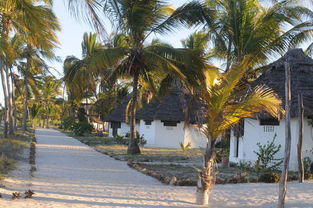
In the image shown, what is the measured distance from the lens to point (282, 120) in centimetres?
1253

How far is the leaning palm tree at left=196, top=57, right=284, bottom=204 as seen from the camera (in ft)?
22.5

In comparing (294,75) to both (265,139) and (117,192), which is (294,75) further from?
(117,192)

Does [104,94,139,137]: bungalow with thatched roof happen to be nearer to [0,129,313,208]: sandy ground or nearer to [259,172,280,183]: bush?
[0,129,313,208]: sandy ground

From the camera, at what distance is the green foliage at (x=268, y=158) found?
39.3 feet

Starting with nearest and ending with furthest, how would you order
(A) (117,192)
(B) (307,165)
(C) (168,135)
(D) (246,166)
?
(A) (117,192), (B) (307,165), (D) (246,166), (C) (168,135)

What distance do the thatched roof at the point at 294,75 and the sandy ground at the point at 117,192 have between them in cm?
431

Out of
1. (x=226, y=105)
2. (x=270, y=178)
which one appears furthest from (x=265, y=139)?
(x=226, y=105)

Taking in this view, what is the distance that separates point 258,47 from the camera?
14133 millimetres

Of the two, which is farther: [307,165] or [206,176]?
[307,165]

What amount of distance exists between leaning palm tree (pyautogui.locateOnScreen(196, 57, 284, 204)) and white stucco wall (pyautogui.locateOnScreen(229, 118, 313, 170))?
17.5 feet

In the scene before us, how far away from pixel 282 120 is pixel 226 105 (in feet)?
20.2

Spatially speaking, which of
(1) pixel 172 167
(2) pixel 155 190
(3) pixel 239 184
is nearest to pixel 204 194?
(2) pixel 155 190

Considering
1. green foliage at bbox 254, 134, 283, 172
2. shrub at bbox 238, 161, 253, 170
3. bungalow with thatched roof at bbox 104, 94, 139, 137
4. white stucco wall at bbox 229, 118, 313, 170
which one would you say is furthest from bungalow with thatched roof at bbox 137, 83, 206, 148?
green foliage at bbox 254, 134, 283, 172

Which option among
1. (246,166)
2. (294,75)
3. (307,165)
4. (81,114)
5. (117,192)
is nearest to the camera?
(117,192)
